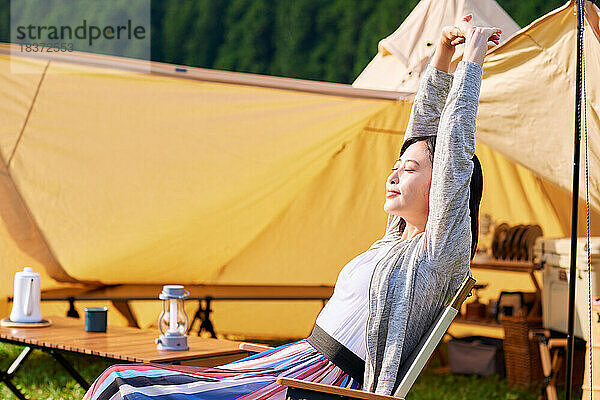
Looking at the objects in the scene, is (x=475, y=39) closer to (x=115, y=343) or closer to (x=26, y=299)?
(x=115, y=343)

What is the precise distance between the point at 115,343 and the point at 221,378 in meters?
1.03

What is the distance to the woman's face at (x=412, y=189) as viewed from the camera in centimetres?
218

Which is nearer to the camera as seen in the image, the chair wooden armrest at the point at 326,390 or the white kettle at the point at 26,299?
the chair wooden armrest at the point at 326,390

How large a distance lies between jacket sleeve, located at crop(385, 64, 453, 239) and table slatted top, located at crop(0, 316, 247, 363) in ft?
2.75

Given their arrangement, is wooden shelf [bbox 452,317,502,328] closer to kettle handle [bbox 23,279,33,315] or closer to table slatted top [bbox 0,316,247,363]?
table slatted top [bbox 0,316,247,363]

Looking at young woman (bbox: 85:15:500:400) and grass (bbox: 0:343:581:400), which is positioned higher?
young woman (bbox: 85:15:500:400)

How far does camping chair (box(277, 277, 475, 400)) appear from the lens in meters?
1.90

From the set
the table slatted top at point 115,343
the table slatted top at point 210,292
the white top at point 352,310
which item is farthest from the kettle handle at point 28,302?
the white top at point 352,310

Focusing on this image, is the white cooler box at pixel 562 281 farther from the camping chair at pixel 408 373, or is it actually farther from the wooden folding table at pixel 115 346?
the camping chair at pixel 408 373

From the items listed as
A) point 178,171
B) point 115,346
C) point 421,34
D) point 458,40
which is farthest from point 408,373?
point 421,34

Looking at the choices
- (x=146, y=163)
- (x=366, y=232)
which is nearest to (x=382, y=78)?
(x=366, y=232)

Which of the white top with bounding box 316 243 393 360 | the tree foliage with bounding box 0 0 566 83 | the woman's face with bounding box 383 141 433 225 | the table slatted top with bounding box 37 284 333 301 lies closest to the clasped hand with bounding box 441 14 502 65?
the woman's face with bounding box 383 141 433 225

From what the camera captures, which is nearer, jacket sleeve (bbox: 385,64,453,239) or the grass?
jacket sleeve (bbox: 385,64,453,239)

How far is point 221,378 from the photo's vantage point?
6.57 ft
